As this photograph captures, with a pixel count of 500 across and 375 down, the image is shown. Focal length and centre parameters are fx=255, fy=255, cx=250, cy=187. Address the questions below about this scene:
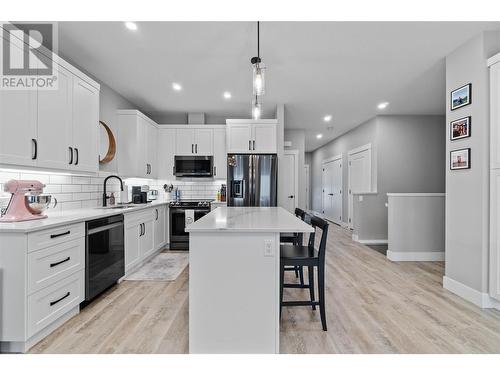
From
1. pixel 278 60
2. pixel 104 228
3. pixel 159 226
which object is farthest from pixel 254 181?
pixel 104 228

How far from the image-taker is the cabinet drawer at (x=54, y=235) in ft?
6.04

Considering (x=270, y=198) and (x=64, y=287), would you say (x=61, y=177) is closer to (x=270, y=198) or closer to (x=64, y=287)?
Result: (x=64, y=287)

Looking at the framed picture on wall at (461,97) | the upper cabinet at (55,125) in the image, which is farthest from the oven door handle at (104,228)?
the framed picture on wall at (461,97)

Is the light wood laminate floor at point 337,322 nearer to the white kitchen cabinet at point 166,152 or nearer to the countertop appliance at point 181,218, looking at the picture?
Answer: the countertop appliance at point 181,218

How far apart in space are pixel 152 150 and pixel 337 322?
403 centimetres

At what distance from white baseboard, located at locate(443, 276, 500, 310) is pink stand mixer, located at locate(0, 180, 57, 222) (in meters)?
4.15

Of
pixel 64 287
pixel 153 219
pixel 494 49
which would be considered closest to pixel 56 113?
pixel 64 287

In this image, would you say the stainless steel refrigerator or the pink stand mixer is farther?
the stainless steel refrigerator

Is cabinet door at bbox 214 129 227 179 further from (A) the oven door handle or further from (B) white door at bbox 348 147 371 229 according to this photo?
(B) white door at bbox 348 147 371 229

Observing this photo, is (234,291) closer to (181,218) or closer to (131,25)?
(131,25)

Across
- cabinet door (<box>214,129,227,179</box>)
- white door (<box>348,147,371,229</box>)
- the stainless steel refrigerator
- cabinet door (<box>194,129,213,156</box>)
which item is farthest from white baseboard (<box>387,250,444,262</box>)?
cabinet door (<box>194,129,213,156</box>)

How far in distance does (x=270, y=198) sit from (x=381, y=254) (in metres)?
2.19

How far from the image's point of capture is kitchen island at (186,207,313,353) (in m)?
1.71

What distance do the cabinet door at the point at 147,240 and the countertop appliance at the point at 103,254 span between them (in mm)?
546
